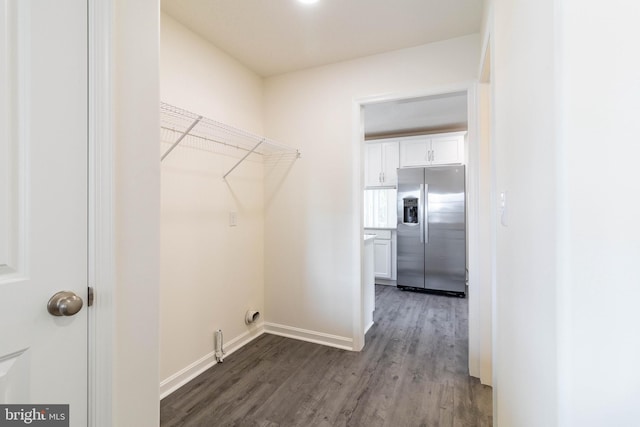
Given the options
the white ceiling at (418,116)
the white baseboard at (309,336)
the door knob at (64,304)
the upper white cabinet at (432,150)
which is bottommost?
the white baseboard at (309,336)

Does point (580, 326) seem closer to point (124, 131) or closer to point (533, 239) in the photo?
point (533, 239)

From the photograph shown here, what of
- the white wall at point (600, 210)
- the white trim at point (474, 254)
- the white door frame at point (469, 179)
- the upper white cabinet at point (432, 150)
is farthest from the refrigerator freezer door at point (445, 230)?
the white wall at point (600, 210)

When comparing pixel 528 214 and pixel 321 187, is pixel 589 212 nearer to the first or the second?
pixel 528 214

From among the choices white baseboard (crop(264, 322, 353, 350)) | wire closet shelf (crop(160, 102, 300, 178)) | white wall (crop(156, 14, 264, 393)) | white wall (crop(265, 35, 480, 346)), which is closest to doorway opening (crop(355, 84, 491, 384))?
white wall (crop(265, 35, 480, 346))

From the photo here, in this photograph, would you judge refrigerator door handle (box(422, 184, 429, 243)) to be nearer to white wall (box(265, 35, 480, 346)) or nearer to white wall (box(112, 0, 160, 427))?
white wall (box(265, 35, 480, 346))

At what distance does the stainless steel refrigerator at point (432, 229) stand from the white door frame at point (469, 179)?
1.87m

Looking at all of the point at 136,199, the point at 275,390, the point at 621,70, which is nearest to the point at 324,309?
the point at 275,390

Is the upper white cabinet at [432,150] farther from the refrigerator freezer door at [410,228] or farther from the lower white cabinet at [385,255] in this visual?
the lower white cabinet at [385,255]

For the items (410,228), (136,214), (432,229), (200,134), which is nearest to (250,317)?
(200,134)

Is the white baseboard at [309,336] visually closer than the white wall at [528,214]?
No

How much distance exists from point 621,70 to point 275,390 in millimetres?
2224

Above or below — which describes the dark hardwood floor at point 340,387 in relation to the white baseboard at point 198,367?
below

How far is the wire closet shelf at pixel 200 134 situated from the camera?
1873 millimetres

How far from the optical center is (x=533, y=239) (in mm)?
696
